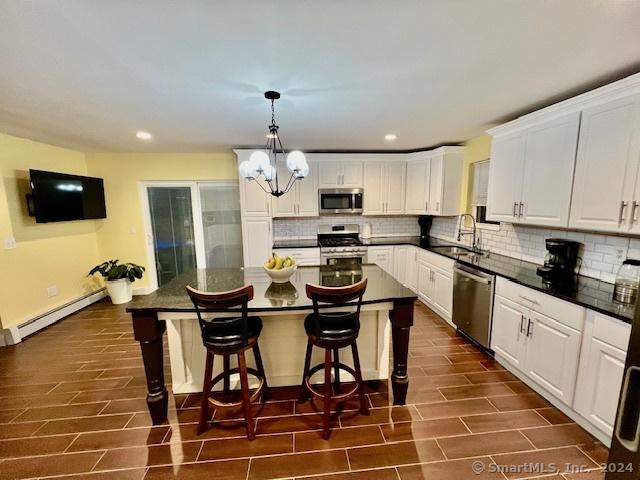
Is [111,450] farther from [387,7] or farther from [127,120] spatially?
[387,7]

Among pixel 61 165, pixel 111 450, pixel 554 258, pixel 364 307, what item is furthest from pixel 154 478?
pixel 61 165

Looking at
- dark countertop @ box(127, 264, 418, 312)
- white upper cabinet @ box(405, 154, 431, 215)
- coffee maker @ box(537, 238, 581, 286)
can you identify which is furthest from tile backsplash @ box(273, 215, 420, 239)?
coffee maker @ box(537, 238, 581, 286)

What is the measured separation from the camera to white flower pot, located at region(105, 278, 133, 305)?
4344 millimetres

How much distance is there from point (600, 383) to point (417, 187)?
3.28 metres

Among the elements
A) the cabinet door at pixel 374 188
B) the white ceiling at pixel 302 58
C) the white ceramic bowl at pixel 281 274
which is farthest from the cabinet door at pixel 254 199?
the white ceramic bowl at pixel 281 274

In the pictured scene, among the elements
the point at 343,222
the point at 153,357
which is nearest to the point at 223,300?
the point at 153,357

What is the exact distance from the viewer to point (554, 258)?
248 cm

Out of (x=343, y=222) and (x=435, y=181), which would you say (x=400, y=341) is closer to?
(x=435, y=181)

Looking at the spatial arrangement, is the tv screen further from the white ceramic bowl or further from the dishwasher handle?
the dishwasher handle

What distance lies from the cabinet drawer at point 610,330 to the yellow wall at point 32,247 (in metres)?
5.64

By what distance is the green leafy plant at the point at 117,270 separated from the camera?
4289 mm

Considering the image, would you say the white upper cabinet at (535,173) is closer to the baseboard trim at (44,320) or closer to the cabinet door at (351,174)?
the cabinet door at (351,174)

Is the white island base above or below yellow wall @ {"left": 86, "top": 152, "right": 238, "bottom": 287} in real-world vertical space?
below

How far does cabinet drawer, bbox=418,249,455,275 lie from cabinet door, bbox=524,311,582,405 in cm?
122
